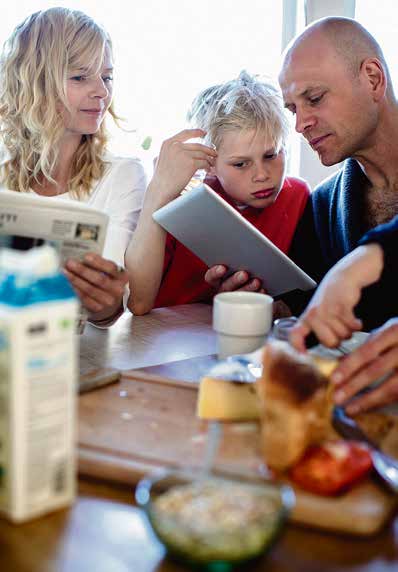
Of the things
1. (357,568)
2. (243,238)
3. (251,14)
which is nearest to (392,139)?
(243,238)

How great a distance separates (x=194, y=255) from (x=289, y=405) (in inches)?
55.9

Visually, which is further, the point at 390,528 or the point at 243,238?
the point at 243,238

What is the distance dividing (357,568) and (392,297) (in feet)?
4.33

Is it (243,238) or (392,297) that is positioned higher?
(243,238)

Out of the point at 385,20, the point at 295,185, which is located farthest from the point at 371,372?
the point at 385,20

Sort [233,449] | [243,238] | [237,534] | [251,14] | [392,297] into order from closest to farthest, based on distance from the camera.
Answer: [237,534] < [233,449] < [243,238] < [392,297] < [251,14]

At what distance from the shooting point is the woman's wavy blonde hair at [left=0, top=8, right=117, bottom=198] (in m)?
2.06

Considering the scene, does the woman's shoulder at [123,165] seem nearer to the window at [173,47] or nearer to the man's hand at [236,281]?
the man's hand at [236,281]

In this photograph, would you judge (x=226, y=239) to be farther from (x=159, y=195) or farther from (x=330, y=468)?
(x=330, y=468)

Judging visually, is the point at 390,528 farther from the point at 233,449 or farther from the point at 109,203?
the point at 109,203

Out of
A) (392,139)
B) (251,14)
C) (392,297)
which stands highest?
(251,14)

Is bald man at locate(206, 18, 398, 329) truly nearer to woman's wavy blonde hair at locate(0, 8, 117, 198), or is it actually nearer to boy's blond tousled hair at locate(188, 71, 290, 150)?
boy's blond tousled hair at locate(188, 71, 290, 150)

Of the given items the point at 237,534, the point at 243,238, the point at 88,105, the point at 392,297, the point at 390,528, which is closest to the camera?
the point at 237,534

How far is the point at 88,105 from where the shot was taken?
6.84 feet
